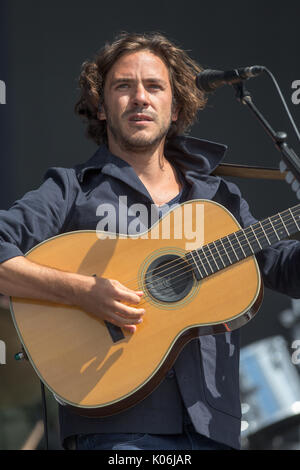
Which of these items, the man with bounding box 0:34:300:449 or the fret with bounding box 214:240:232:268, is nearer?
the man with bounding box 0:34:300:449

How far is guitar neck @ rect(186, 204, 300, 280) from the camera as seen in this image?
7.32 feet

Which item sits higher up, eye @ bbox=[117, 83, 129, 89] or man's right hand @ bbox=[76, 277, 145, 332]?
eye @ bbox=[117, 83, 129, 89]

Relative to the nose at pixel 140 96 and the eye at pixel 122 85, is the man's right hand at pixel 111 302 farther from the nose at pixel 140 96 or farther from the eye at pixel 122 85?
the eye at pixel 122 85

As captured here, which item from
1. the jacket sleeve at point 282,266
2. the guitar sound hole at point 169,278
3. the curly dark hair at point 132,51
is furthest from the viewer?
the curly dark hair at point 132,51

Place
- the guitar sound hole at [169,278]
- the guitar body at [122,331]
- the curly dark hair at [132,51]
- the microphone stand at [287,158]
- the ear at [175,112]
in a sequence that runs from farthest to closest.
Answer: the ear at [175,112]
the curly dark hair at [132,51]
the guitar sound hole at [169,278]
the guitar body at [122,331]
the microphone stand at [287,158]

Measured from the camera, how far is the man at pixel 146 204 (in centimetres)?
208

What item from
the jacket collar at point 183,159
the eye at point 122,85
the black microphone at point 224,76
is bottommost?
the jacket collar at point 183,159

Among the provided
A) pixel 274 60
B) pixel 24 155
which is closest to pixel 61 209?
pixel 24 155

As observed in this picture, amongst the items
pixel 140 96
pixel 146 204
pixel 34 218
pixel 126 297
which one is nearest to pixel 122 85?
pixel 140 96

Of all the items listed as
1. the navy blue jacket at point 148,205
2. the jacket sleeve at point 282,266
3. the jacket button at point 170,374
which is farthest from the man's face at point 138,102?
the jacket button at point 170,374

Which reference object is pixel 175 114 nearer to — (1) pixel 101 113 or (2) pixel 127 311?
(1) pixel 101 113

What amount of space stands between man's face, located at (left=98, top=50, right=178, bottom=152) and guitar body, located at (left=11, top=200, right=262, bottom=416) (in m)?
0.40

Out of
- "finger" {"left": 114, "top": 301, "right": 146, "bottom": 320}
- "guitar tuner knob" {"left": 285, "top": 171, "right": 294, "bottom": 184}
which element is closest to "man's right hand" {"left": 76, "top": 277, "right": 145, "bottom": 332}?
"finger" {"left": 114, "top": 301, "right": 146, "bottom": 320}

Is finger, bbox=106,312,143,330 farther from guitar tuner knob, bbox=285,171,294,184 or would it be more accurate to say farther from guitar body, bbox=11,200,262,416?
guitar tuner knob, bbox=285,171,294,184
